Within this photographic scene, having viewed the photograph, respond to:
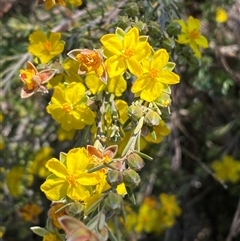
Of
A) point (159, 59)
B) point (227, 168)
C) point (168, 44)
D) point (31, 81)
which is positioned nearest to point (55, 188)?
point (31, 81)

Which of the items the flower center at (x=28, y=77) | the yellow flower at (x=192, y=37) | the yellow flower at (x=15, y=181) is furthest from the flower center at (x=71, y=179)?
the yellow flower at (x=15, y=181)

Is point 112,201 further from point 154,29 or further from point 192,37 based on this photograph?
point 192,37

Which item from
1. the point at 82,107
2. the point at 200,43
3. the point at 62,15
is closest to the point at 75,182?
the point at 82,107

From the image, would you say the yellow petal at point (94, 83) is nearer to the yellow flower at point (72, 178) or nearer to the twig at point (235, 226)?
the yellow flower at point (72, 178)

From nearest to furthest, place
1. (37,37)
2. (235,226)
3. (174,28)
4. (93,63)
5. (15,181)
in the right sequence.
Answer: (93,63) → (174,28) → (37,37) → (15,181) → (235,226)

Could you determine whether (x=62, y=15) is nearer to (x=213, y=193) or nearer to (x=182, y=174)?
(x=182, y=174)

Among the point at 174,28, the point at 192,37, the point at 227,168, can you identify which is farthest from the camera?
the point at 227,168
